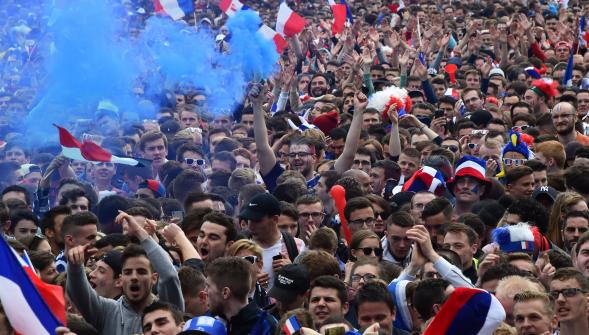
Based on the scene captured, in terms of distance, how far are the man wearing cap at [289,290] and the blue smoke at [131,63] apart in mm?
6023

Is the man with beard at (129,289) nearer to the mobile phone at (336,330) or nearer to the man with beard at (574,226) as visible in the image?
the mobile phone at (336,330)

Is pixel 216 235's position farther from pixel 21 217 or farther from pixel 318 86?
pixel 318 86

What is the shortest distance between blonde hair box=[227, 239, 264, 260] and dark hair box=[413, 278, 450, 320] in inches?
50.8

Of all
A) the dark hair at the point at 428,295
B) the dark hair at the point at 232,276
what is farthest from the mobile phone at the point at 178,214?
the dark hair at the point at 428,295

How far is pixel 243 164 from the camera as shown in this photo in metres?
13.8

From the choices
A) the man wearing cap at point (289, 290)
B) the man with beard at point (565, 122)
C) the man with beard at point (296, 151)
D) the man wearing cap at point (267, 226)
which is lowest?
the man with beard at point (565, 122)

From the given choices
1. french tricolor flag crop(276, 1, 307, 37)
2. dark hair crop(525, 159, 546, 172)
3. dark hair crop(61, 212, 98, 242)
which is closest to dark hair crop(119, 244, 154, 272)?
dark hair crop(61, 212, 98, 242)

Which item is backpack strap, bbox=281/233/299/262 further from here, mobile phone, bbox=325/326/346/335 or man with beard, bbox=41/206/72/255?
mobile phone, bbox=325/326/346/335

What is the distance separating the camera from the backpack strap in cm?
1000

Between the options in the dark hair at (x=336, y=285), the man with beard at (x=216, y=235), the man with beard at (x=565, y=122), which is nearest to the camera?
the dark hair at (x=336, y=285)

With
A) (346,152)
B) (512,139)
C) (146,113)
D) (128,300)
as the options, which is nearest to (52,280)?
(128,300)

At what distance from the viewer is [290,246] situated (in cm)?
1008

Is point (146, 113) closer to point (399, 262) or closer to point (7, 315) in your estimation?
point (399, 262)

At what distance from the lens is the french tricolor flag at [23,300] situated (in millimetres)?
6508
